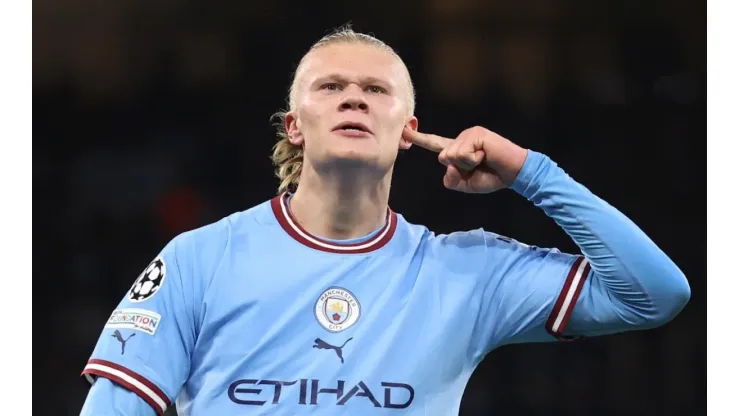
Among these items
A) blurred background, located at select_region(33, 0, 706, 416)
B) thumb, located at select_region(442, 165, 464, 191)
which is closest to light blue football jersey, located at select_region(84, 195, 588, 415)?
thumb, located at select_region(442, 165, 464, 191)

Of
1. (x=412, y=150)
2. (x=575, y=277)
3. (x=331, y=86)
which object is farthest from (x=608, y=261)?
(x=412, y=150)

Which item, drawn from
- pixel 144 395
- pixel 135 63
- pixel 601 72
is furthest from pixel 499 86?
pixel 144 395

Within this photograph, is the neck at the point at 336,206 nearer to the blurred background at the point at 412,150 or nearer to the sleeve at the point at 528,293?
the sleeve at the point at 528,293

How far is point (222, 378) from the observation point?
1.83m

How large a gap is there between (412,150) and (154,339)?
1.83 m

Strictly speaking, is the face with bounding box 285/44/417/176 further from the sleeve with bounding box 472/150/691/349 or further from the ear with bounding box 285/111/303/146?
the sleeve with bounding box 472/150/691/349

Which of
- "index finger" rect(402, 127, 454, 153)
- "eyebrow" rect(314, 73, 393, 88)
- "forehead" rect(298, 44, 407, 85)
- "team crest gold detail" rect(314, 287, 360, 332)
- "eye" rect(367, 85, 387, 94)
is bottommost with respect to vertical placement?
"team crest gold detail" rect(314, 287, 360, 332)

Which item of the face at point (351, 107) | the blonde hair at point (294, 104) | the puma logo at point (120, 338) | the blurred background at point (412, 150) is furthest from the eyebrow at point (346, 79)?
the blurred background at point (412, 150)

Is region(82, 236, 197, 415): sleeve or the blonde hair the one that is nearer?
region(82, 236, 197, 415): sleeve

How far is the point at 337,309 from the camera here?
74.9 inches

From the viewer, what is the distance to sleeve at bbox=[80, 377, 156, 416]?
5.70 feet

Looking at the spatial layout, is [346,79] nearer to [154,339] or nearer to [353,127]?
[353,127]

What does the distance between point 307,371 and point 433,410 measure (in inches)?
9.9
